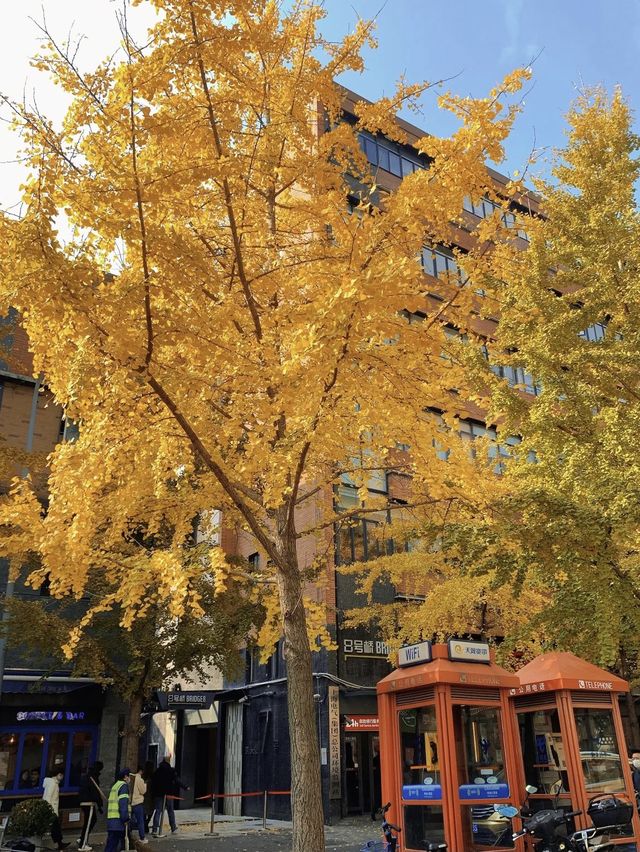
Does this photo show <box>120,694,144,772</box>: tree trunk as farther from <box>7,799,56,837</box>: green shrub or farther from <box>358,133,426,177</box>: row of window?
<box>358,133,426,177</box>: row of window

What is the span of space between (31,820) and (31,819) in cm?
2


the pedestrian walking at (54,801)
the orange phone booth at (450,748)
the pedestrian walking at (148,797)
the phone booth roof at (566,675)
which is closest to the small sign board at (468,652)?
the orange phone booth at (450,748)

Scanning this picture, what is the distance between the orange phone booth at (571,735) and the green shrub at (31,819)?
850 centimetres

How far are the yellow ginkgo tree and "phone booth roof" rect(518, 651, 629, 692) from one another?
3.99 metres

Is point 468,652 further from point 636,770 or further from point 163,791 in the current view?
point 163,791

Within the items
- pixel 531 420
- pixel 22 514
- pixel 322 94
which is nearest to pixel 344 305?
pixel 322 94

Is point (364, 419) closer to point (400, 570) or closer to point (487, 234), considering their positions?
point (487, 234)

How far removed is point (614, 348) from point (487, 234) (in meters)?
3.59

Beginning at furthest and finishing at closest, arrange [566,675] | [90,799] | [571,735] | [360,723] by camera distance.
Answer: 1. [360,723]
2. [90,799]
3. [566,675]
4. [571,735]

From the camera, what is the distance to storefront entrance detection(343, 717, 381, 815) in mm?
18828

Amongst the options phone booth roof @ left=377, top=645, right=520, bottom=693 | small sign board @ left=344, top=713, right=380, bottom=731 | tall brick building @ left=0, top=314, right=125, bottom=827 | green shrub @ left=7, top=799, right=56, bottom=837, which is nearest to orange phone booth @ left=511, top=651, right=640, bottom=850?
phone booth roof @ left=377, top=645, right=520, bottom=693

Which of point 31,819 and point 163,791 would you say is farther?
point 163,791

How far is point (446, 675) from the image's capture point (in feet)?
29.3

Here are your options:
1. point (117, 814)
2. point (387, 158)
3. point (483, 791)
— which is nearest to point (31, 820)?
point (117, 814)
